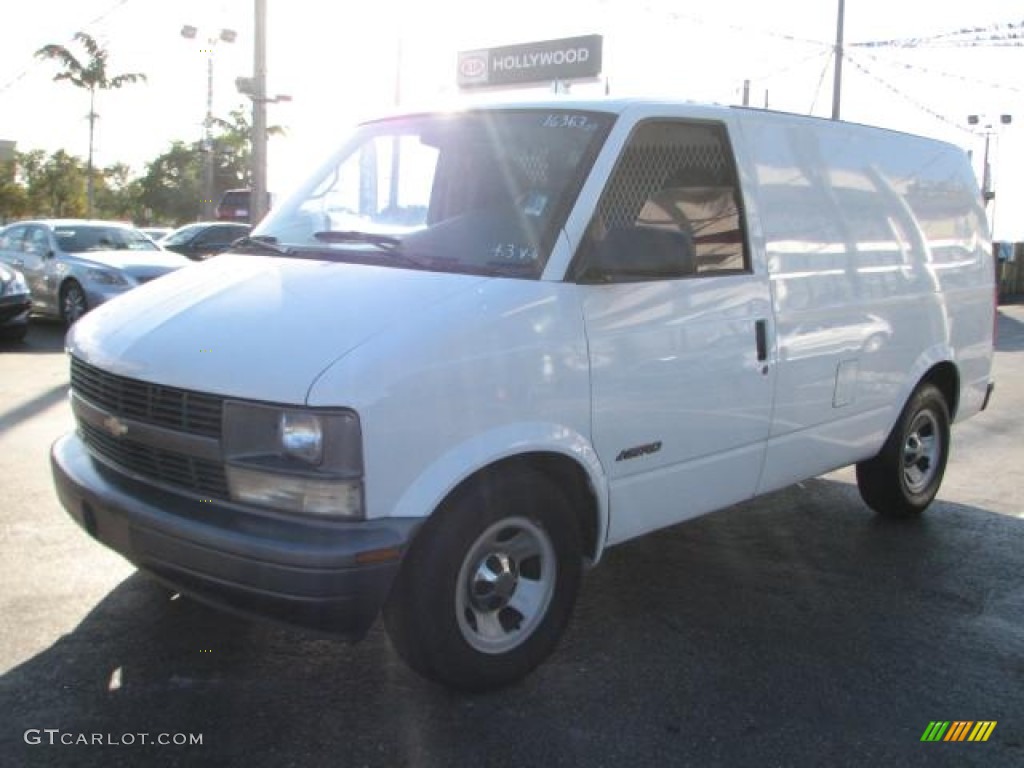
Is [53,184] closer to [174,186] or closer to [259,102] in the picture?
[174,186]

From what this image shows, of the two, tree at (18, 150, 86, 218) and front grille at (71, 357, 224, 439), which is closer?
front grille at (71, 357, 224, 439)

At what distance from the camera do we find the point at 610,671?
3.60 meters

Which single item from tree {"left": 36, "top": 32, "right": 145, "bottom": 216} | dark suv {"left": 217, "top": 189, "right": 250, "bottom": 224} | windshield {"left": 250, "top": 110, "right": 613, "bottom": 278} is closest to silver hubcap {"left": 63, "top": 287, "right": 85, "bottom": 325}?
windshield {"left": 250, "top": 110, "right": 613, "bottom": 278}

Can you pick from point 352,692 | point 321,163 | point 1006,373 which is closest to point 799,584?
point 352,692

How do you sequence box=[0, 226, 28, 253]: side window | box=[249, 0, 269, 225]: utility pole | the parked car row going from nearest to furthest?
the parked car row < box=[0, 226, 28, 253]: side window < box=[249, 0, 269, 225]: utility pole

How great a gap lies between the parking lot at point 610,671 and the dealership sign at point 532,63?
742 inches

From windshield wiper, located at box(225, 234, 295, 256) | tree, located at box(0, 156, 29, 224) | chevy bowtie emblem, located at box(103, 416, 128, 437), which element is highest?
tree, located at box(0, 156, 29, 224)

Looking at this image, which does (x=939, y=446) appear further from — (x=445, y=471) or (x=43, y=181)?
(x=43, y=181)

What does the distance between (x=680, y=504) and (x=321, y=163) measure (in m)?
2.24

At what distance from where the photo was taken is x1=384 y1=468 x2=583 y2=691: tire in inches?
122

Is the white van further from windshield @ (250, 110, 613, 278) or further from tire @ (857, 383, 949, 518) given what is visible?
tire @ (857, 383, 949, 518)

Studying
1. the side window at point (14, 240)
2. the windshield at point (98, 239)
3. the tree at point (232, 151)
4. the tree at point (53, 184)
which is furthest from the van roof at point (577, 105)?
the tree at point (53, 184)

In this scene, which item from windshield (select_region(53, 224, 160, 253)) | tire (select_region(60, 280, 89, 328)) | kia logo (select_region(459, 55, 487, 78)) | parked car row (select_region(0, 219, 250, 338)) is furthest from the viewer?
kia logo (select_region(459, 55, 487, 78))

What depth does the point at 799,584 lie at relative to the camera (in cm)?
460
